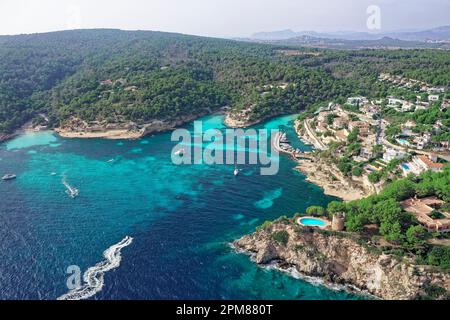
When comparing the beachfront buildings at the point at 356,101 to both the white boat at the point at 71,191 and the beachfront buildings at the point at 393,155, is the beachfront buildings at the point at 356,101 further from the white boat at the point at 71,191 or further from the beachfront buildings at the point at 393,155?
the white boat at the point at 71,191

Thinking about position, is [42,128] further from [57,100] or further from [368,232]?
[368,232]

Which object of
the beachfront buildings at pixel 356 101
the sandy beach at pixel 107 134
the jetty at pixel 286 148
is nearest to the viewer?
the jetty at pixel 286 148

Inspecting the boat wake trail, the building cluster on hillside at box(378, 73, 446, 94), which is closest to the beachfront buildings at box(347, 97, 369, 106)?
the building cluster on hillside at box(378, 73, 446, 94)

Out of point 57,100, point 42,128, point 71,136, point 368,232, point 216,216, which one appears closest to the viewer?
point 368,232

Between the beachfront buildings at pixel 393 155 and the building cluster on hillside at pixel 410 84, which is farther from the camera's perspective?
the building cluster on hillside at pixel 410 84

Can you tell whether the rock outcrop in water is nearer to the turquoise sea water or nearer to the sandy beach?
the turquoise sea water

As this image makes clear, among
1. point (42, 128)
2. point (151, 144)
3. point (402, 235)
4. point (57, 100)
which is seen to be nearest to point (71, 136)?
point (42, 128)

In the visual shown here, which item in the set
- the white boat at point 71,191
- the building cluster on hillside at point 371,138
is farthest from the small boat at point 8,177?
the building cluster on hillside at point 371,138

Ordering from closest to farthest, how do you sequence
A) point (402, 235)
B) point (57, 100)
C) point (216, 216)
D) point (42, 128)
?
point (402, 235), point (216, 216), point (42, 128), point (57, 100)
